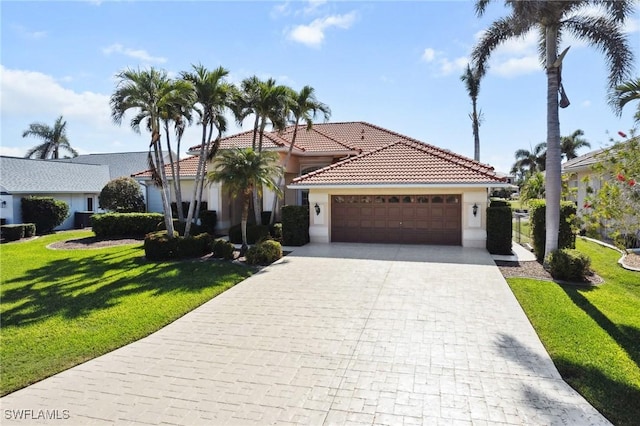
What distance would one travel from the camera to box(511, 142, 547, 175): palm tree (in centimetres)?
5159

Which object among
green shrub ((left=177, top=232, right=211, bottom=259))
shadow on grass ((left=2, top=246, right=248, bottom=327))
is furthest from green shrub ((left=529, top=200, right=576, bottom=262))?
green shrub ((left=177, top=232, right=211, bottom=259))

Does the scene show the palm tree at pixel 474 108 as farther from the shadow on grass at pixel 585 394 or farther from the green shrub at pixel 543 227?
the shadow on grass at pixel 585 394

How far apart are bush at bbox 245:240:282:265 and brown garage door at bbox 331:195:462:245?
195 inches

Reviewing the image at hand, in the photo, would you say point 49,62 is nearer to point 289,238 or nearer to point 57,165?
point 289,238

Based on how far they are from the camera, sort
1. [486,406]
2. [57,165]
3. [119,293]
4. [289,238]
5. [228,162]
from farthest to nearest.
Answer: [57,165]
[289,238]
[228,162]
[119,293]
[486,406]

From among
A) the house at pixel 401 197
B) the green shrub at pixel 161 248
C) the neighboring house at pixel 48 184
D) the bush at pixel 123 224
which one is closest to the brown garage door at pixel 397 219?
the house at pixel 401 197

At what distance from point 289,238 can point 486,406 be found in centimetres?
1351

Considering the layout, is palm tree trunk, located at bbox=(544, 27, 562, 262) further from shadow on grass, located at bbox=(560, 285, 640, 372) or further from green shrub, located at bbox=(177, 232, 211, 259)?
green shrub, located at bbox=(177, 232, 211, 259)

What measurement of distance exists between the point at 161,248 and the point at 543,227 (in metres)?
14.6

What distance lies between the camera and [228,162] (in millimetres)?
14883

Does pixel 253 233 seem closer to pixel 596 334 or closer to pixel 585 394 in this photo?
pixel 596 334

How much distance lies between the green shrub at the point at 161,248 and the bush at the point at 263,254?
3.32 metres

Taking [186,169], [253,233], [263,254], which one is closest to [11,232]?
[186,169]

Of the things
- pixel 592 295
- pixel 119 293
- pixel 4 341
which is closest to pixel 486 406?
pixel 592 295
